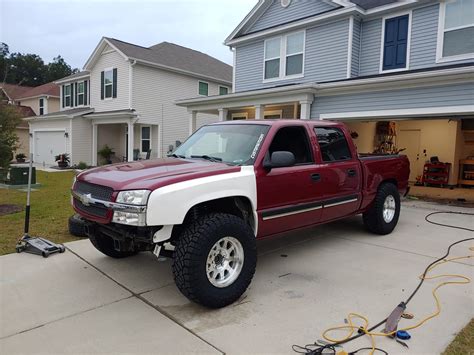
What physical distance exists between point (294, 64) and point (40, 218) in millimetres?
10816

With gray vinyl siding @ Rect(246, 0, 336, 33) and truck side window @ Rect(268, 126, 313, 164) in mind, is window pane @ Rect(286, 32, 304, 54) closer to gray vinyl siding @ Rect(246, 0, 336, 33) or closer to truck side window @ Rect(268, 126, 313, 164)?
gray vinyl siding @ Rect(246, 0, 336, 33)

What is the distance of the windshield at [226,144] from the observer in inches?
172

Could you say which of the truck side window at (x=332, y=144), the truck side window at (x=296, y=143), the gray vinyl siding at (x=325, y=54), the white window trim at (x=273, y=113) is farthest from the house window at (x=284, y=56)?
the truck side window at (x=296, y=143)

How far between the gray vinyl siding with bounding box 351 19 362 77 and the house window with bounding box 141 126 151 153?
13.1 metres

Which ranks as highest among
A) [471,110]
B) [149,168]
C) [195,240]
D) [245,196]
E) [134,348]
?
[471,110]

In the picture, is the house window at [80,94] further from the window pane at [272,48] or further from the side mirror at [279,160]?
the side mirror at [279,160]

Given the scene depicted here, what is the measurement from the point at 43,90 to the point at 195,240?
35.1 metres

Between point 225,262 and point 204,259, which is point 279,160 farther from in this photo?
point 204,259

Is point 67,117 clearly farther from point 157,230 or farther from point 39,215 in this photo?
point 157,230

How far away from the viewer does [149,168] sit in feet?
13.0

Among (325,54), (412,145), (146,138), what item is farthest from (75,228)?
(146,138)

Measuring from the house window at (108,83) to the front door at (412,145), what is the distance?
16.0 metres

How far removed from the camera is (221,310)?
3574 mm

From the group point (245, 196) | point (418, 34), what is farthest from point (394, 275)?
point (418, 34)
